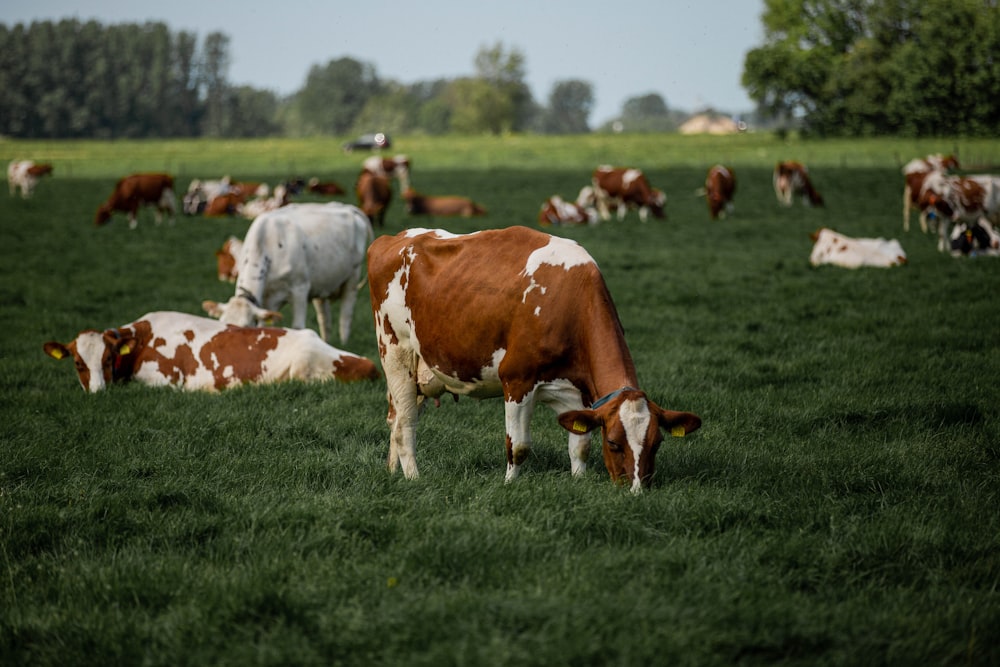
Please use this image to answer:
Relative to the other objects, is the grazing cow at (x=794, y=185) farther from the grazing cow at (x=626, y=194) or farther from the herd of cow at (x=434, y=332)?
the herd of cow at (x=434, y=332)

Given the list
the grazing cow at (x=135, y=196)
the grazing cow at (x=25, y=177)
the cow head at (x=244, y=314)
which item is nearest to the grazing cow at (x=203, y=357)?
the cow head at (x=244, y=314)

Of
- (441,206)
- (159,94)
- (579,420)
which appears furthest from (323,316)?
(159,94)

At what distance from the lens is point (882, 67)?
Answer: 64.4 m

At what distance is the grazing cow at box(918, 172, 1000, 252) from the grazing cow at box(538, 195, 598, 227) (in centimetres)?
976

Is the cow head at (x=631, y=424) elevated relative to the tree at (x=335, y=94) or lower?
lower

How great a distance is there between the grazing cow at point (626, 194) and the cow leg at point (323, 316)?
16.5 metres

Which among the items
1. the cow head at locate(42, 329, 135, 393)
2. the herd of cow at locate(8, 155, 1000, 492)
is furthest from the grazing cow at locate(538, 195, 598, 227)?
the cow head at locate(42, 329, 135, 393)

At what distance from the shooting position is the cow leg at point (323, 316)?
1210cm

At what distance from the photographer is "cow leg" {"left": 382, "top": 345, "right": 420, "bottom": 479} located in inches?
257

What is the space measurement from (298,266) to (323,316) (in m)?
1.05

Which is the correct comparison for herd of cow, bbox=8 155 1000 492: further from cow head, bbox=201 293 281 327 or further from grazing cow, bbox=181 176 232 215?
grazing cow, bbox=181 176 232 215

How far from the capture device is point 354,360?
378 inches

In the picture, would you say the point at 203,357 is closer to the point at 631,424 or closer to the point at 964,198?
the point at 631,424

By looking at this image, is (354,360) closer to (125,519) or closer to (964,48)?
(125,519)
